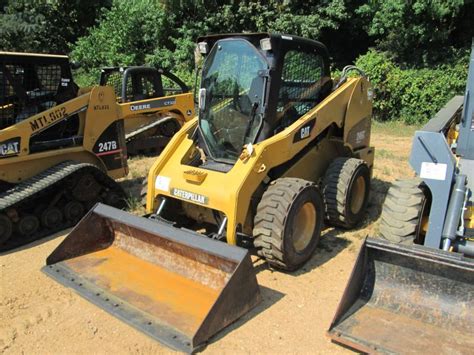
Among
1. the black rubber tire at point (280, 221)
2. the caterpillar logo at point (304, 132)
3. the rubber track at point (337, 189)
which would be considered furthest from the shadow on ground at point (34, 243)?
the rubber track at point (337, 189)

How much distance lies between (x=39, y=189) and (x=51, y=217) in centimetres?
47

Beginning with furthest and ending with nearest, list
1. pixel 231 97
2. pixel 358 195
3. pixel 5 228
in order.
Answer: pixel 358 195
pixel 5 228
pixel 231 97

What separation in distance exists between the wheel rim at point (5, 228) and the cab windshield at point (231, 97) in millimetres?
2375

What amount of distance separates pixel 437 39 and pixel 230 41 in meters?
11.2

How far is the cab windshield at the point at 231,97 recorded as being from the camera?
14.9 feet

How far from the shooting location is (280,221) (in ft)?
13.3

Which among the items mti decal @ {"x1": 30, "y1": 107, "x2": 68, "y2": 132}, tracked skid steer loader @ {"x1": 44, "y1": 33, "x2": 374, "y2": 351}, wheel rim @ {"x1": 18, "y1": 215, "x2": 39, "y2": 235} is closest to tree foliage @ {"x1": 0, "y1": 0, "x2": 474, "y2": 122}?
tracked skid steer loader @ {"x1": 44, "y1": 33, "x2": 374, "y2": 351}

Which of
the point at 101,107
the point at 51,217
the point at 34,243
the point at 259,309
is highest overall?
the point at 101,107

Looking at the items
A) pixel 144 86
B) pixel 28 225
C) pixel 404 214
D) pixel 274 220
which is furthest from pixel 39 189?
pixel 144 86

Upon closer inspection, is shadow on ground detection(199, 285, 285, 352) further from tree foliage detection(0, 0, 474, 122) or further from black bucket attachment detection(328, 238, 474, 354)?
tree foliage detection(0, 0, 474, 122)

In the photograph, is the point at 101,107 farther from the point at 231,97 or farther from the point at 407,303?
the point at 407,303

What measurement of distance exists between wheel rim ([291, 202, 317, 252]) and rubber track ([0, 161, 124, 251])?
279 cm

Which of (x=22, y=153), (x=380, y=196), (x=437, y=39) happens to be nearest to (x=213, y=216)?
(x=22, y=153)

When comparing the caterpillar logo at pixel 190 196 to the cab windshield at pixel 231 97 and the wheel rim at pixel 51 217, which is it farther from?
the wheel rim at pixel 51 217
